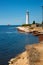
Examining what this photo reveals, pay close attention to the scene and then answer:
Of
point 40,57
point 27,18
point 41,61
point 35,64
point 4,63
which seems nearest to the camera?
point 35,64

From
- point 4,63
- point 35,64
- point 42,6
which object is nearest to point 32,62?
point 35,64

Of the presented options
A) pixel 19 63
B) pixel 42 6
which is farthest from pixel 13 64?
pixel 42 6

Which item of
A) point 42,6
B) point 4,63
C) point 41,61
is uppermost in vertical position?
point 42,6

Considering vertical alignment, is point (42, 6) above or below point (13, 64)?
above

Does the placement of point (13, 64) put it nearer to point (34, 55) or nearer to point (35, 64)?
point (34, 55)

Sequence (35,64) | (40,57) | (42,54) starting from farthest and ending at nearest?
(42,54) < (40,57) < (35,64)

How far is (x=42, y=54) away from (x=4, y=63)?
306 inches

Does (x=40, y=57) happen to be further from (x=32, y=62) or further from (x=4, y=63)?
(x=4, y=63)

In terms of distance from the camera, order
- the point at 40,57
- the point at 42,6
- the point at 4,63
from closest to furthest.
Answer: the point at 40,57 < the point at 4,63 < the point at 42,6

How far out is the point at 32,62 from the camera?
10.4m

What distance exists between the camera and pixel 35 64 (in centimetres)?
1012

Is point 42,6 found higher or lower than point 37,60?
higher

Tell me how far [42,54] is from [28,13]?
5370 inches

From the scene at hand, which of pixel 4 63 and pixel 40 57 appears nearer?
pixel 40 57
